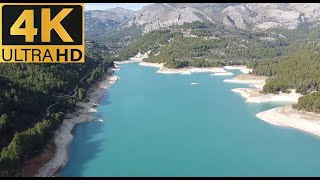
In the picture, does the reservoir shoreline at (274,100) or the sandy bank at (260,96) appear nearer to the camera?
the reservoir shoreline at (274,100)

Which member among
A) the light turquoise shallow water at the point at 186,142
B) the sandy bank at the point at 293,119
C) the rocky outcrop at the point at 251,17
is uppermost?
the rocky outcrop at the point at 251,17

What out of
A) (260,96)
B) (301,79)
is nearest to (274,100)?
(260,96)

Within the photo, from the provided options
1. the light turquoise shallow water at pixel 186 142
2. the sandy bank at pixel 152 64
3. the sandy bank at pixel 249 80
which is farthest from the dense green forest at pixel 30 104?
the sandy bank at pixel 152 64

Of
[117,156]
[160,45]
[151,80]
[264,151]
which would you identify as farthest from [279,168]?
[160,45]

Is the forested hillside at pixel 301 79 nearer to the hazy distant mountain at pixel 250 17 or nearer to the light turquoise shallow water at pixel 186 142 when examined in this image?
the light turquoise shallow water at pixel 186 142

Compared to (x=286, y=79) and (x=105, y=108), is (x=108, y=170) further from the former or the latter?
(x=286, y=79)

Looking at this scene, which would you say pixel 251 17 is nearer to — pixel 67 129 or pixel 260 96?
pixel 260 96
